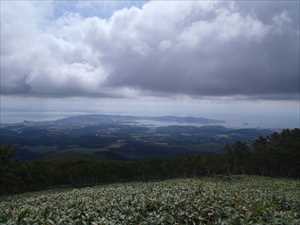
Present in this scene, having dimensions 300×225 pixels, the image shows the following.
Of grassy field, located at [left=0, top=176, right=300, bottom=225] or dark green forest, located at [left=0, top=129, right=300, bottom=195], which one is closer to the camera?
grassy field, located at [left=0, top=176, right=300, bottom=225]

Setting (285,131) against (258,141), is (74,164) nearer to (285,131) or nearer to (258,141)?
(258,141)

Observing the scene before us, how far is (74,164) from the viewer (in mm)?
93438

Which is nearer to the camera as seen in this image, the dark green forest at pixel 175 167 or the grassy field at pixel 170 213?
the grassy field at pixel 170 213

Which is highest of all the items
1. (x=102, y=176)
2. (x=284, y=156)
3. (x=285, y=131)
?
(x=285, y=131)

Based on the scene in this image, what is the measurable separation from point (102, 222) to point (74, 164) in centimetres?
7883

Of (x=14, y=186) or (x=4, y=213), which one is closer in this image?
(x=4, y=213)

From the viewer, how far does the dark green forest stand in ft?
262

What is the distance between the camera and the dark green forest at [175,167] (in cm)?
8000

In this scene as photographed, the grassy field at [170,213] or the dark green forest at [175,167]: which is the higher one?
the grassy field at [170,213]

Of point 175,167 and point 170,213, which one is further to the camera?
point 175,167

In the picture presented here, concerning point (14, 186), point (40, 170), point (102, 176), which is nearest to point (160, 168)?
point (102, 176)

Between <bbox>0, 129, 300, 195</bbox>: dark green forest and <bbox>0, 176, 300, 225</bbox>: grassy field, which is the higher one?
<bbox>0, 176, 300, 225</bbox>: grassy field

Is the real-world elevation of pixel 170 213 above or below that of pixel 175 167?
above

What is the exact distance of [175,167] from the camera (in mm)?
92312
